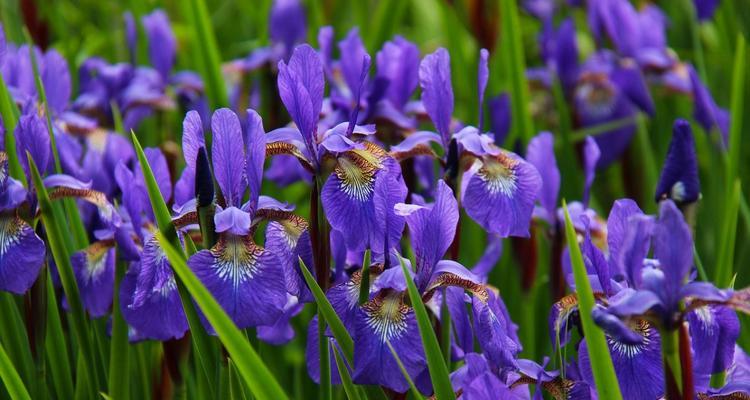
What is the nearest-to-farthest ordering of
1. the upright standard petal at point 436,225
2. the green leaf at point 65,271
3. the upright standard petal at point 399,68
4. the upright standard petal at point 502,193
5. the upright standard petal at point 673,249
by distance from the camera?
the upright standard petal at point 673,249 < the upright standard petal at point 436,225 < the green leaf at point 65,271 < the upright standard petal at point 502,193 < the upright standard petal at point 399,68

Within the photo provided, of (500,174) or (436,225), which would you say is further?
(500,174)

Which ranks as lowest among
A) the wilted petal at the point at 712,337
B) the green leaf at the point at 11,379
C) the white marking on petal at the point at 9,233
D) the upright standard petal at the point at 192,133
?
the wilted petal at the point at 712,337

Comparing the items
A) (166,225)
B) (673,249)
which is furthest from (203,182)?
(673,249)

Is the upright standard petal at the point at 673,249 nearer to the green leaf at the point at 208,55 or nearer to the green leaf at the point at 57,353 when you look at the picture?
the green leaf at the point at 57,353

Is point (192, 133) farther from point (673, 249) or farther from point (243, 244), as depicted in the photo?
point (673, 249)

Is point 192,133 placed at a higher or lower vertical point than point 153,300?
higher

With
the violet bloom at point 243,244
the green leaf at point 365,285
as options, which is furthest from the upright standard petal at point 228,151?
the green leaf at point 365,285

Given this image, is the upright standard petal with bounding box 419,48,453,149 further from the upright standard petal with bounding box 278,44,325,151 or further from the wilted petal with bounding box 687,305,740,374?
the wilted petal with bounding box 687,305,740,374

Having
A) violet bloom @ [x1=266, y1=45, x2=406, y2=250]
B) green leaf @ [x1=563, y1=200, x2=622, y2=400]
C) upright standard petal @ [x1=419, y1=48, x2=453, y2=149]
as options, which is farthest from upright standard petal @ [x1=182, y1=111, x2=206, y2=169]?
green leaf @ [x1=563, y1=200, x2=622, y2=400]
